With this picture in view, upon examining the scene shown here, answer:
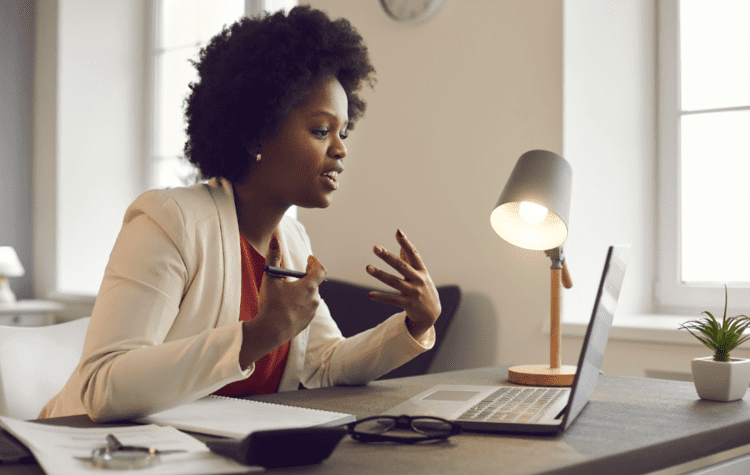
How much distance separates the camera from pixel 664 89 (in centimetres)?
256

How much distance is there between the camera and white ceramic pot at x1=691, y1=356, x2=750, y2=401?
1.24 metres

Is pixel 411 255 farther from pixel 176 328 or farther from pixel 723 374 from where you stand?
pixel 723 374

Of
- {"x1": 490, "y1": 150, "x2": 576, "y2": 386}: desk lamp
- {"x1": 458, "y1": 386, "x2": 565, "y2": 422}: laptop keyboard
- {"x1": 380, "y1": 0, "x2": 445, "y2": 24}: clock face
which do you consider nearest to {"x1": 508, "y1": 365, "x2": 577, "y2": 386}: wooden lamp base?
{"x1": 490, "y1": 150, "x2": 576, "y2": 386}: desk lamp

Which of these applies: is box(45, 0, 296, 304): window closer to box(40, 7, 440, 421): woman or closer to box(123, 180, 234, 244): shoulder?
box(40, 7, 440, 421): woman

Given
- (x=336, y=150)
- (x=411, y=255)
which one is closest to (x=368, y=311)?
(x=336, y=150)

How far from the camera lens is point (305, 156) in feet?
4.74

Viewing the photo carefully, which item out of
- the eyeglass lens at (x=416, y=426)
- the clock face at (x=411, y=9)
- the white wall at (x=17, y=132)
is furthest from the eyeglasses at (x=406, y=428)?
the white wall at (x=17, y=132)

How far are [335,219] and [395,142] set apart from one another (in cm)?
42

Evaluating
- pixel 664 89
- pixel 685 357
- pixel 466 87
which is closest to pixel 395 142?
pixel 466 87

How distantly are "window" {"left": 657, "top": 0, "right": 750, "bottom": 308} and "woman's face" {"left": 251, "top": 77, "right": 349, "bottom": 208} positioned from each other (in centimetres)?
149

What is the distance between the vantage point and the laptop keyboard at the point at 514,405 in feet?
3.34

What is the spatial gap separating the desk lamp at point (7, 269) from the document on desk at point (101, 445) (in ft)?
12.1

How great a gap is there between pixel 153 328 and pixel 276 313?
23 centimetres

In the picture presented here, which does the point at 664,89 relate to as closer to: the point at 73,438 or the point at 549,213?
the point at 549,213
